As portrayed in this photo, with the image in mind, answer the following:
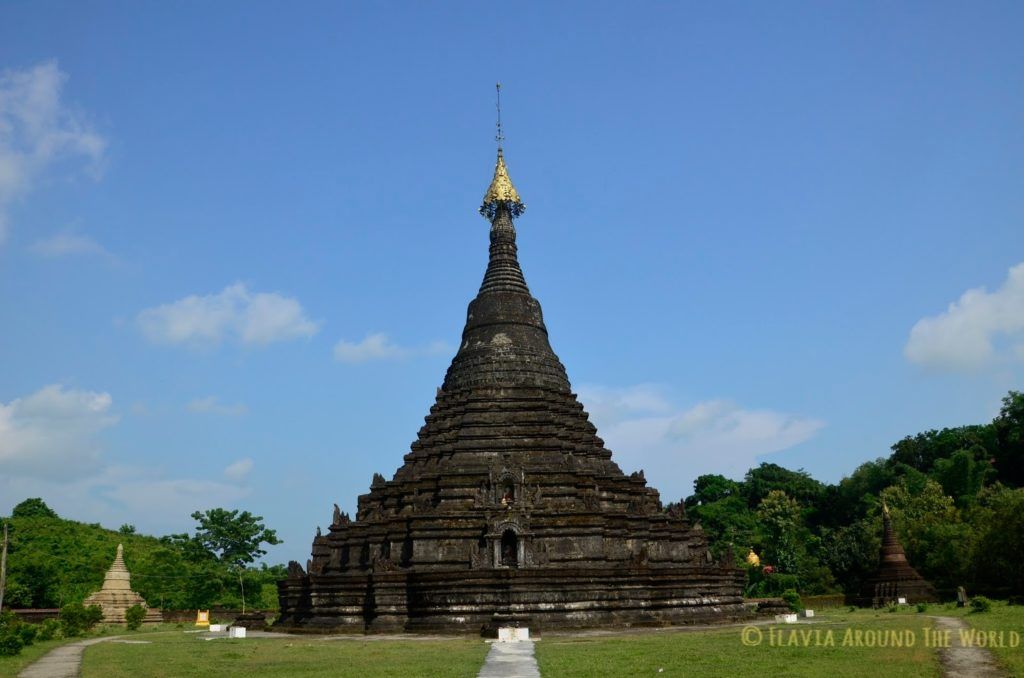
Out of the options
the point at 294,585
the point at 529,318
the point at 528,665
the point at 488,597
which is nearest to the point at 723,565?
the point at 488,597

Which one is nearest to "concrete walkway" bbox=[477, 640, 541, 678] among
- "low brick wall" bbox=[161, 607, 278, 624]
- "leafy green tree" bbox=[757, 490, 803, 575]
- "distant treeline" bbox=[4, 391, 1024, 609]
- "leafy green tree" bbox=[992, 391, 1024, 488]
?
"distant treeline" bbox=[4, 391, 1024, 609]

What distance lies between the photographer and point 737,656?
656 inches

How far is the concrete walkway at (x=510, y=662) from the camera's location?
14684 millimetres

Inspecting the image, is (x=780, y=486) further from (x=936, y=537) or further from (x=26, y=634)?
(x=26, y=634)

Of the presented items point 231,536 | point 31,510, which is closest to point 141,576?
point 231,536

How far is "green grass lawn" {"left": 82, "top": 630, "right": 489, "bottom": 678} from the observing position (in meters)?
15.9

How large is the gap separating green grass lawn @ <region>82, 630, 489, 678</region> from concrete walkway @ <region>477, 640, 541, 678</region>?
0.26m

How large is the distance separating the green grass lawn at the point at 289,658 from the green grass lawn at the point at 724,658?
6.29ft

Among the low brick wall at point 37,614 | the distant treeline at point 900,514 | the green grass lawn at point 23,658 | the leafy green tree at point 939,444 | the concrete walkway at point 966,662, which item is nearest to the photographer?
the concrete walkway at point 966,662

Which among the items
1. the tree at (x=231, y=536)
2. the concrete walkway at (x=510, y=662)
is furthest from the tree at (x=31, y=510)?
the concrete walkway at (x=510, y=662)

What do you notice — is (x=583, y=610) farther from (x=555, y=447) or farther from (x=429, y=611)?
(x=555, y=447)

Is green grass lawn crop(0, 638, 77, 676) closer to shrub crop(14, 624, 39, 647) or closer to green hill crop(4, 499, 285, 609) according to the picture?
shrub crop(14, 624, 39, 647)

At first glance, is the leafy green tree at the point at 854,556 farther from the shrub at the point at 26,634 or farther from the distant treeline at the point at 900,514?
the shrub at the point at 26,634

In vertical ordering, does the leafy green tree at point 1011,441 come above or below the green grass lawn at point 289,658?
above
